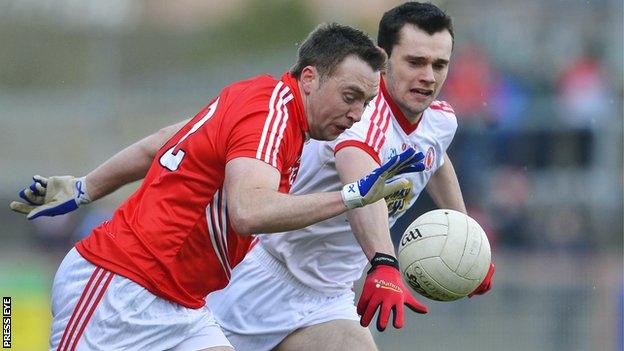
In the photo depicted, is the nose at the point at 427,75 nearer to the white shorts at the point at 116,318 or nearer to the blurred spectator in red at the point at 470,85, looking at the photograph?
the white shorts at the point at 116,318

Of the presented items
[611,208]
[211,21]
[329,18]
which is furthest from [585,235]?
[211,21]

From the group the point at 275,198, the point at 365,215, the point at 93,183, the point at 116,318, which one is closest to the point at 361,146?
the point at 365,215

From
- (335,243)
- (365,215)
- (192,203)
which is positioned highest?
(192,203)

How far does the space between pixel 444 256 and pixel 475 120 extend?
8.21 metres

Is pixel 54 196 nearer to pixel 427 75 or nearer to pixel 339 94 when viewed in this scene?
pixel 339 94

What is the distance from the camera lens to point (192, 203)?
492cm

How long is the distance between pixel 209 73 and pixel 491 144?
3839 mm

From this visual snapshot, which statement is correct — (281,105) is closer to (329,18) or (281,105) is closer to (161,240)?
(161,240)

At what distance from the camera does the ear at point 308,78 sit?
5020 millimetres

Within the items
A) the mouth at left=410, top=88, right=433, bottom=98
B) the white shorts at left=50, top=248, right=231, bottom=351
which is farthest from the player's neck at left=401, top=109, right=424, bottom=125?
the white shorts at left=50, top=248, right=231, bottom=351

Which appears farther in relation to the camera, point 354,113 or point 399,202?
point 399,202

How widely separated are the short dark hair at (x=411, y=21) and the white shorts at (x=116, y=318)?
2.03m

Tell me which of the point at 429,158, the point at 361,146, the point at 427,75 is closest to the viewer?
the point at 361,146

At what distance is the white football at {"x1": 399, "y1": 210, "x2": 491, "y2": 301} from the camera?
5.53m
